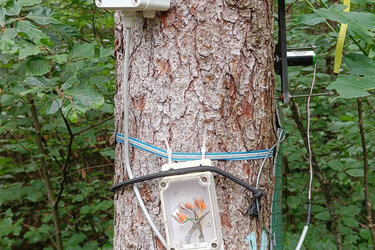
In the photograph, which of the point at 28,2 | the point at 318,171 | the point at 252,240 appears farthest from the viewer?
the point at 318,171

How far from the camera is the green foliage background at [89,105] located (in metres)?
1.43

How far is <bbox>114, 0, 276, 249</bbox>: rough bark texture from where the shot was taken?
108cm

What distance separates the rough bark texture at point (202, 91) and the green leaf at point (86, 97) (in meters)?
0.26

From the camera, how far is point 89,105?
4.50 feet

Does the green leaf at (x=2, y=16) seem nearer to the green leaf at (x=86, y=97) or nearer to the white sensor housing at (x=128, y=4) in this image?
the green leaf at (x=86, y=97)

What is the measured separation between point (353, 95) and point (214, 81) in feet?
1.47

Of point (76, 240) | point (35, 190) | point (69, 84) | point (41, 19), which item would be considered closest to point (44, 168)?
point (35, 190)

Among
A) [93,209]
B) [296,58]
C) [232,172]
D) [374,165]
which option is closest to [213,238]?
[232,172]

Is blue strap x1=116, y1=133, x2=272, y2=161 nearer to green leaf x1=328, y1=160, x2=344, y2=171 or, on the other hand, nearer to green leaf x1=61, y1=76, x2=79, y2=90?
green leaf x1=61, y1=76, x2=79, y2=90

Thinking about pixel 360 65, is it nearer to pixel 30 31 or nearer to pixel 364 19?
pixel 364 19

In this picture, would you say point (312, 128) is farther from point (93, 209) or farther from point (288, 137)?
point (93, 209)

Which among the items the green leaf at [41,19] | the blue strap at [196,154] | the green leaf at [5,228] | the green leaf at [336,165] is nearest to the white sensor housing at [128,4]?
the blue strap at [196,154]

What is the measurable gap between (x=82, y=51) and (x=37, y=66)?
7.0 inches

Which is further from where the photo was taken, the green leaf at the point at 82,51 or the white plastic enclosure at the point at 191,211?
the green leaf at the point at 82,51
